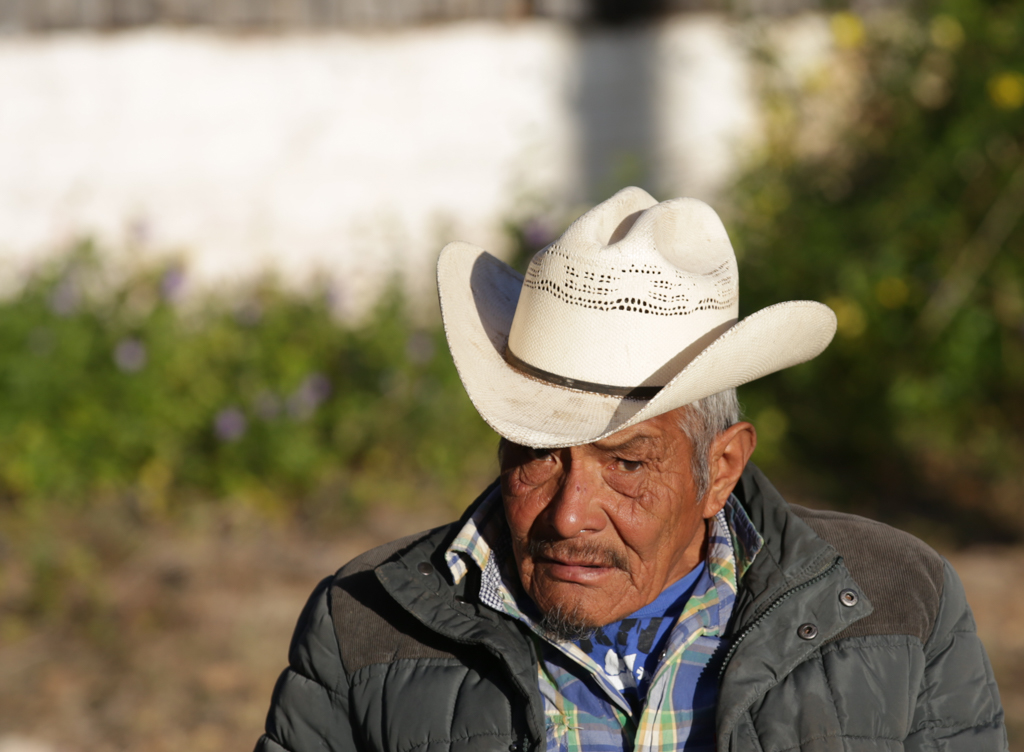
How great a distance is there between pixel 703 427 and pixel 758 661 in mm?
430

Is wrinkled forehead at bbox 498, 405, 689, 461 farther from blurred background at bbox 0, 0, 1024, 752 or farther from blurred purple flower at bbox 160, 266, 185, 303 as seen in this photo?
blurred purple flower at bbox 160, 266, 185, 303

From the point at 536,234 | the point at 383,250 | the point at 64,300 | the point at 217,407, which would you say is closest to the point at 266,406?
the point at 217,407

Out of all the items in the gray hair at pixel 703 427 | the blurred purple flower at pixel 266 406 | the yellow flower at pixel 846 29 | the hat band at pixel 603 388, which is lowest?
the blurred purple flower at pixel 266 406

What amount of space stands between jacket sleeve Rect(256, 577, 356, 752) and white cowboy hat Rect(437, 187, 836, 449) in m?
0.53

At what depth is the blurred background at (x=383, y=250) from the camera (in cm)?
462

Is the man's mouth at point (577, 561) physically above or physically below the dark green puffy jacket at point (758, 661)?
above

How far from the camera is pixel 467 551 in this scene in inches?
77.1

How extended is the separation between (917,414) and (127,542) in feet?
12.2

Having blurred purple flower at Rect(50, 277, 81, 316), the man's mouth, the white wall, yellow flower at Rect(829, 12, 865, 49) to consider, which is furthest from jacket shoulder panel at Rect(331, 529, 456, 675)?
yellow flower at Rect(829, 12, 865, 49)

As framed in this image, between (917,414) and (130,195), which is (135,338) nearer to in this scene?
(130,195)

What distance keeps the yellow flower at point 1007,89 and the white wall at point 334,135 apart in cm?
130

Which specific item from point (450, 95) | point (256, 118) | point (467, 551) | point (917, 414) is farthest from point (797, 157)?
point (467, 551)

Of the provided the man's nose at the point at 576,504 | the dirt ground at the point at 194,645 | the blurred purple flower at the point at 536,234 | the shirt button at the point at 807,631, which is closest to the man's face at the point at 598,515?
the man's nose at the point at 576,504

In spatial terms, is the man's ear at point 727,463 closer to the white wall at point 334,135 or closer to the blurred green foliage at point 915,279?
the blurred green foliage at point 915,279
